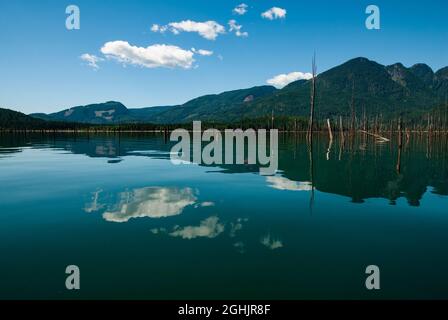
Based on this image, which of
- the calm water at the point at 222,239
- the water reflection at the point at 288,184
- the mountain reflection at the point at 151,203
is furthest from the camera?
the water reflection at the point at 288,184

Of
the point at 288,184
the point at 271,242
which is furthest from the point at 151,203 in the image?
the point at 288,184

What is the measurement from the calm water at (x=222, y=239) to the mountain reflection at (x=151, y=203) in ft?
0.22

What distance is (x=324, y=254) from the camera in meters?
12.0

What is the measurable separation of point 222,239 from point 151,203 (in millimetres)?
7635

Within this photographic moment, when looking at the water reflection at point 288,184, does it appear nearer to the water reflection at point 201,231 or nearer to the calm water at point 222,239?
the calm water at point 222,239

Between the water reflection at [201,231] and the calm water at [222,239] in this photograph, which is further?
the water reflection at [201,231]

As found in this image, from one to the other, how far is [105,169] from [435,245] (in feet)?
102

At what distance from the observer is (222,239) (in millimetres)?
13359

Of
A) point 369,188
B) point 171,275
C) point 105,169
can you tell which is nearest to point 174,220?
point 171,275

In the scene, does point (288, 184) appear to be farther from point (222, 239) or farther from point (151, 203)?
point (222, 239)

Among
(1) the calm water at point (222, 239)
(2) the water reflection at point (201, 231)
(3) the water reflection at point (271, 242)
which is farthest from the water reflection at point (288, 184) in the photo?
(3) the water reflection at point (271, 242)

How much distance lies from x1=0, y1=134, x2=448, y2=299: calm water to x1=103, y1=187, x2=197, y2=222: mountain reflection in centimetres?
7

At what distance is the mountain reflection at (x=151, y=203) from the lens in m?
17.2
